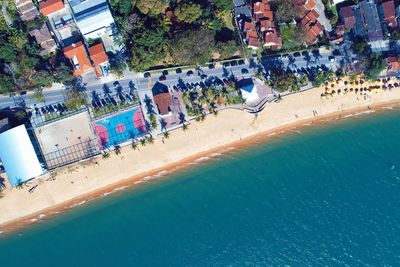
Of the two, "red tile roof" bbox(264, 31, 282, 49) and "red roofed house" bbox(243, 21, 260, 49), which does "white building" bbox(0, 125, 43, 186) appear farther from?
"red tile roof" bbox(264, 31, 282, 49)

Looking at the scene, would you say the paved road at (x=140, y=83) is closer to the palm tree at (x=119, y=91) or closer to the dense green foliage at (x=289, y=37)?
the palm tree at (x=119, y=91)

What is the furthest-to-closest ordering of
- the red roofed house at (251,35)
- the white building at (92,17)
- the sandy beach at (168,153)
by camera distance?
1. the sandy beach at (168,153)
2. the red roofed house at (251,35)
3. the white building at (92,17)

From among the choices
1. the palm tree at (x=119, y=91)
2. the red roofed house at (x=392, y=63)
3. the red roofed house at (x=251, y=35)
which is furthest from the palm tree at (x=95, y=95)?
the red roofed house at (x=392, y=63)

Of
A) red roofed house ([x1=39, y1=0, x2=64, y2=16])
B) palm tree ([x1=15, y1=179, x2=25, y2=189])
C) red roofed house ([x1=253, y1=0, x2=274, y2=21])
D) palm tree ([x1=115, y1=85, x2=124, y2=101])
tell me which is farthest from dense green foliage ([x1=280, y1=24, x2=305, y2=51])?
palm tree ([x1=15, y1=179, x2=25, y2=189])

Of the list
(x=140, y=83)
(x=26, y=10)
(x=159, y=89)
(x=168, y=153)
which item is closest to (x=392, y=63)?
(x=159, y=89)

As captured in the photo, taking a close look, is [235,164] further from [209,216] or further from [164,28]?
[164,28]

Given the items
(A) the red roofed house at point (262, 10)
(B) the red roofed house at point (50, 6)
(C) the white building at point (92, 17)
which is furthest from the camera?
(A) the red roofed house at point (262, 10)
